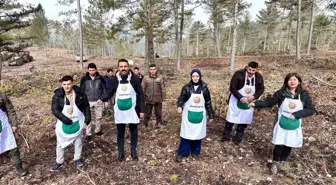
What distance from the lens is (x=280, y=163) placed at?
4.28 m

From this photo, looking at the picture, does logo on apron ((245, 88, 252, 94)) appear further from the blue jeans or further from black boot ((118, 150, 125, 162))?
black boot ((118, 150, 125, 162))

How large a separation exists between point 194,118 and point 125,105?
129cm

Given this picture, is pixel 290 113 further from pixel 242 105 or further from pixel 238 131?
pixel 238 131

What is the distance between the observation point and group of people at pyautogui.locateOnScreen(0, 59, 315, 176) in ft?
13.1

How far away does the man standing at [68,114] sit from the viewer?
406cm

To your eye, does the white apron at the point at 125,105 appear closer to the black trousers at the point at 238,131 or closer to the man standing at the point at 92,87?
the man standing at the point at 92,87

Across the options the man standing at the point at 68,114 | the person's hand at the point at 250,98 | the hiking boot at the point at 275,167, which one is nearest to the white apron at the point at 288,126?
the hiking boot at the point at 275,167

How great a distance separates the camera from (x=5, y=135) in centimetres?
409

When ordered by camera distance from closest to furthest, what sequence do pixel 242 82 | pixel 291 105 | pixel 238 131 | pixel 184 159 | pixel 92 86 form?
pixel 291 105
pixel 184 159
pixel 242 82
pixel 238 131
pixel 92 86

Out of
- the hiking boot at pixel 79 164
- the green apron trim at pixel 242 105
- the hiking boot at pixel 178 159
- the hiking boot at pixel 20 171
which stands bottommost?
the hiking boot at pixel 20 171

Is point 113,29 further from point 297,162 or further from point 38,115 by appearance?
point 297,162

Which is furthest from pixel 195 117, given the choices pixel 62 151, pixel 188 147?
pixel 62 151

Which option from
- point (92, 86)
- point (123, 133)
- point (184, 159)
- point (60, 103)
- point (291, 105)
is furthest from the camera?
point (92, 86)

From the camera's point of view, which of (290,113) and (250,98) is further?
(250,98)
